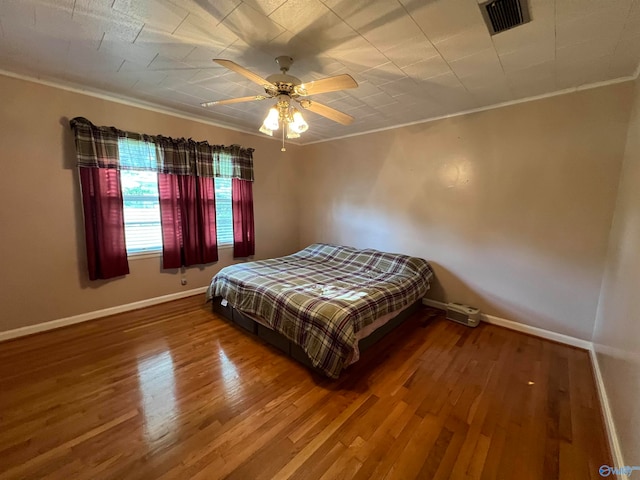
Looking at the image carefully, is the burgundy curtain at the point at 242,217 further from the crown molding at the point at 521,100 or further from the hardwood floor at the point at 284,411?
the crown molding at the point at 521,100

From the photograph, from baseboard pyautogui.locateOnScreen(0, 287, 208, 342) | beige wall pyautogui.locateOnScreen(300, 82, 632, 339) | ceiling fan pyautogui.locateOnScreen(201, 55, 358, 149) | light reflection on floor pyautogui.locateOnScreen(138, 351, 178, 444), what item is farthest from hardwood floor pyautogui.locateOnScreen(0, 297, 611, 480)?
ceiling fan pyautogui.locateOnScreen(201, 55, 358, 149)

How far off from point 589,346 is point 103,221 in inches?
207

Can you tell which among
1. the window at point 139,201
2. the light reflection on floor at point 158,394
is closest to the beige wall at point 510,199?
the window at point 139,201

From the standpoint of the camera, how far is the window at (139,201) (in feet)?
10.1

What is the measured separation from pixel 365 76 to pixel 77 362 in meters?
3.55

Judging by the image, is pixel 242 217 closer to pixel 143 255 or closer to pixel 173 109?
pixel 143 255

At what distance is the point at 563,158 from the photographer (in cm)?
257

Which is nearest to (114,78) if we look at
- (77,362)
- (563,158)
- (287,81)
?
(287,81)

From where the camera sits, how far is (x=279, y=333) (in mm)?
2445

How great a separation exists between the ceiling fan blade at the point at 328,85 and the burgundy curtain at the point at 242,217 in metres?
2.45

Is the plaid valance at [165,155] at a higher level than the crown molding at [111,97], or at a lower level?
lower

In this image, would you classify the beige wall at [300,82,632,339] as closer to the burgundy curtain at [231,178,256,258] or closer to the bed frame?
the bed frame

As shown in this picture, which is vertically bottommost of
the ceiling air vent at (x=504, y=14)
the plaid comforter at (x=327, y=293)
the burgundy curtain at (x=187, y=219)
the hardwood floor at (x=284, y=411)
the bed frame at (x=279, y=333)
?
the hardwood floor at (x=284, y=411)

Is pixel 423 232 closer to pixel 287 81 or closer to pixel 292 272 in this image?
pixel 292 272
